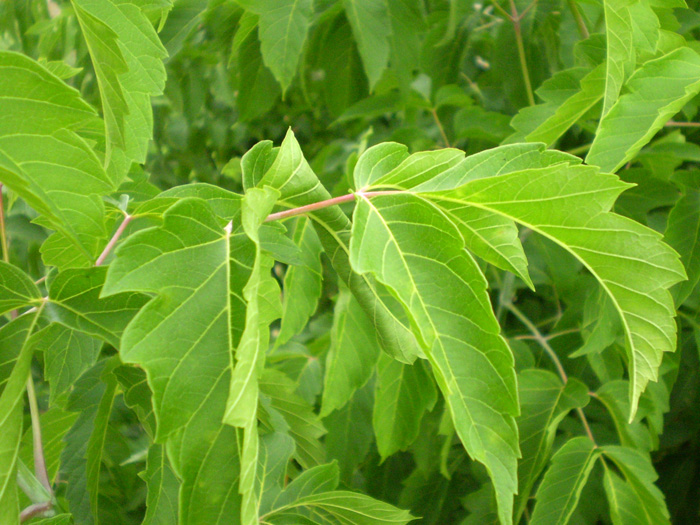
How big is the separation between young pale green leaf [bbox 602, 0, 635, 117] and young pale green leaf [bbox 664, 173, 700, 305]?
21 cm

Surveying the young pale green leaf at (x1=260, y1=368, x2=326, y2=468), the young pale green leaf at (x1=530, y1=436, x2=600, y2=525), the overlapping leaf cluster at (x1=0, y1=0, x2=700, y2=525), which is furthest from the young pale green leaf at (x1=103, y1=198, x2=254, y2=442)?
the young pale green leaf at (x1=530, y1=436, x2=600, y2=525)

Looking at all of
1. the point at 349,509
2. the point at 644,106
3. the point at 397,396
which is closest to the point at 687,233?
the point at 644,106

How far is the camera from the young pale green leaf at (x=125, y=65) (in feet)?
1.26

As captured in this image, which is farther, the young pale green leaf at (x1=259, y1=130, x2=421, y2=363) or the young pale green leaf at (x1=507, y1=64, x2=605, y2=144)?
the young pale green leaf at (x1=507, y1=64, x2=605, y2=144)

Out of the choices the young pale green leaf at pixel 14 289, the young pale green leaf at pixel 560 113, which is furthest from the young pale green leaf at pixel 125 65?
the young pale green leaf at pixel 560 113

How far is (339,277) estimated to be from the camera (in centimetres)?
50

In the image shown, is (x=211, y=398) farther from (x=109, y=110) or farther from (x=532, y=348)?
(x=532, y=348)

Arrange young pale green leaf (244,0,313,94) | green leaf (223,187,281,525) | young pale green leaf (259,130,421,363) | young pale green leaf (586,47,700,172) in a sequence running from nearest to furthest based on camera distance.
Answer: green leaf (223,187,281,525)
young pale green leaf (259,130,421,363)
young pale green leaf (586,47,700,172)
young pale green leaf (244,0,313,94)

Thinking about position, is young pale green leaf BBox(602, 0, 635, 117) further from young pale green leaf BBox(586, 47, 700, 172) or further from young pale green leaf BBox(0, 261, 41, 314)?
young pale green leaf BBox(0, 261, 41, 314)

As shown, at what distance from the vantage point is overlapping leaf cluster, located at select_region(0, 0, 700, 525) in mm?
305

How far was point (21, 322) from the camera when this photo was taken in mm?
390

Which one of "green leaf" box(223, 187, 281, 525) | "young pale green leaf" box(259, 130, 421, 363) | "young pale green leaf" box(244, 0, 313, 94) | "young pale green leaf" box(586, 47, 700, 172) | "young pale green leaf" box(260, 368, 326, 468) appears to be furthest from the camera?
"young pale green leaf" box(244, 0, 313, 94)

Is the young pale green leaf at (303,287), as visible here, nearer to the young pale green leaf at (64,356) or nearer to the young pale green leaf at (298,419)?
the young pale green leaf at (298,419)

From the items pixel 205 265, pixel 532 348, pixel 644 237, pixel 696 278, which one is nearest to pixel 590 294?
pixel 696 278
